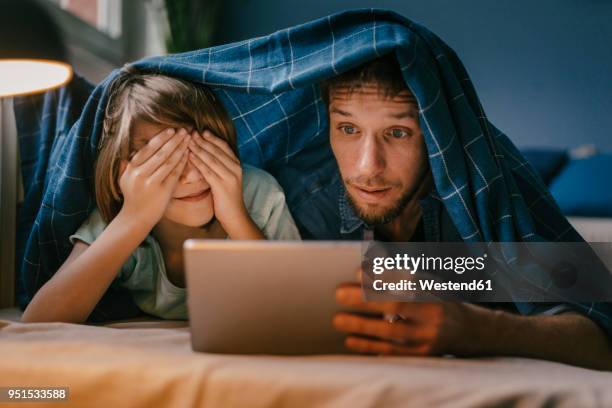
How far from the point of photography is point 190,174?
72cm

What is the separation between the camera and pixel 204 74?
29.0 inches

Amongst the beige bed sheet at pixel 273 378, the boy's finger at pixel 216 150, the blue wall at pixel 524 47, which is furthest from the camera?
the blue wall at pixel 524 47

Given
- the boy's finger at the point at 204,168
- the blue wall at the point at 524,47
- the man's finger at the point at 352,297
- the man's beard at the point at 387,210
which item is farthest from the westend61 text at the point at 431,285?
the blue wall at the point at 524,47

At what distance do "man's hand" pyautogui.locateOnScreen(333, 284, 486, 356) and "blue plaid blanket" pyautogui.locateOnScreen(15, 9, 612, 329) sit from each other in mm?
159

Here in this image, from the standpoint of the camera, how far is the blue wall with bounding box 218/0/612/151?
3.75 feet

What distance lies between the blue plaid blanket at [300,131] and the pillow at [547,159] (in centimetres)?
84

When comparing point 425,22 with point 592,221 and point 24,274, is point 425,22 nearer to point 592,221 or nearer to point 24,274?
point 592,221

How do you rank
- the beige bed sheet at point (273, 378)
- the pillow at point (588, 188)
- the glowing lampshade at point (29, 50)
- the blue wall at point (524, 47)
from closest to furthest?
the beige bed sheet at point (273, 378)
the glowing lampshade at point (29, 50)
the blue wall at point (524, 47)
the pillow at point (588, 188)

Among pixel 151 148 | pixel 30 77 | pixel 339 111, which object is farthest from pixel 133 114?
pixel 339 111

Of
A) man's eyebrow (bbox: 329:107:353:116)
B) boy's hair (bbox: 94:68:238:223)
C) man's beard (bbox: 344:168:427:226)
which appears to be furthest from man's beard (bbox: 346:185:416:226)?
boy's hair (bbox: 94:68:238:223)

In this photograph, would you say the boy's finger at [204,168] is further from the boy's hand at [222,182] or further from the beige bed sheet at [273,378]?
the beige bed sheet at [273,378]

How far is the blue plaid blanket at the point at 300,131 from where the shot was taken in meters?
0.67

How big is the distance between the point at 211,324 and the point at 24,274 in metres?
0.41

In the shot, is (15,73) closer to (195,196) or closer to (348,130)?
(195,196)
